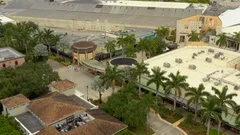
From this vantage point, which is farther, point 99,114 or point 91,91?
point 91,91

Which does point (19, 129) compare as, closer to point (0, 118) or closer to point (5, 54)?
point (0, 118)

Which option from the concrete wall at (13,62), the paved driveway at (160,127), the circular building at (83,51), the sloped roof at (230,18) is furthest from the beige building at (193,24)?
the concrete wall at (13,62)

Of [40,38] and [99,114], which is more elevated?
[40,38]

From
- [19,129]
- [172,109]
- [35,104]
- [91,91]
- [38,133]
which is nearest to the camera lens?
[38,133]

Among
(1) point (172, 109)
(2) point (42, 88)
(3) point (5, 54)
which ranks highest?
(3) point (5, 54)

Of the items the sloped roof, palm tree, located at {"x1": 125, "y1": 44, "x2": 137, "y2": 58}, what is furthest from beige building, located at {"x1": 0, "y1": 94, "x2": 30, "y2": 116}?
the sloped roof

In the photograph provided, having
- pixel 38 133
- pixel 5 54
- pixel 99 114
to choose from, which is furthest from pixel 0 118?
pixel 5 54
